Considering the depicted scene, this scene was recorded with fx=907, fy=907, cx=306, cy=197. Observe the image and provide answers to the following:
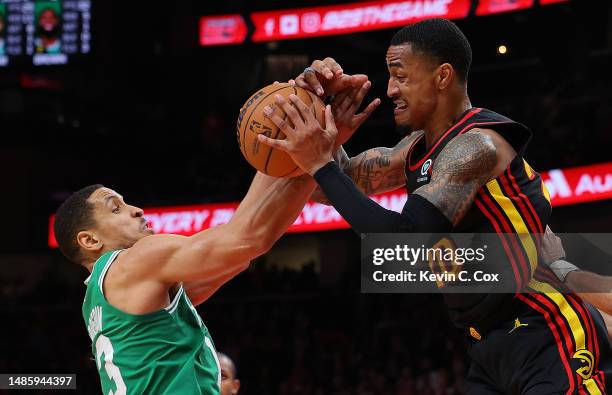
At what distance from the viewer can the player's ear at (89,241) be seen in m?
3.65

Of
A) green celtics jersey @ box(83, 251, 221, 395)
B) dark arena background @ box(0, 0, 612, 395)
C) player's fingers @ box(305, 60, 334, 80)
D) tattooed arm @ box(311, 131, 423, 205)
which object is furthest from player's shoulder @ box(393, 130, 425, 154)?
dark arena background @ box(0, 0, 612, 395)

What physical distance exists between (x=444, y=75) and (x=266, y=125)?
0.67m

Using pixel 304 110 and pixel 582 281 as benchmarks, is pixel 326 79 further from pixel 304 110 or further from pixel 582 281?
pixel 582 281

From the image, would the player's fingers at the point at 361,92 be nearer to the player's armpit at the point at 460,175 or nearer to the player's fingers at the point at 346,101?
the player's fingers at the point at 346,101

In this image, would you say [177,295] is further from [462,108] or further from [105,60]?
[105,60]

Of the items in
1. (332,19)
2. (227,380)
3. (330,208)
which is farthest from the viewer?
(332,19)

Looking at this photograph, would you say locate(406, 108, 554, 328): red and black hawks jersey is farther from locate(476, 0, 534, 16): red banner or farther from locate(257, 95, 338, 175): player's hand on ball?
locate(476, 0, 534, 16): red banner

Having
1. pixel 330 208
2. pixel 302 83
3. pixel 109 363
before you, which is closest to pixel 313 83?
pixel 302 83

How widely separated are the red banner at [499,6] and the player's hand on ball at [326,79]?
866 centimetres

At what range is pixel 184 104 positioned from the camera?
54.2ft

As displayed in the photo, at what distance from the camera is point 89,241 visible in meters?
3.66

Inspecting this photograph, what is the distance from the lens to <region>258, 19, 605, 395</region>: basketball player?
118 inches

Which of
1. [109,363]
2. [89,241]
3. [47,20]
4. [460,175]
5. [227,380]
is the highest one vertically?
[47,20]

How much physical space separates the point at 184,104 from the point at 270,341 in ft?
18.2
